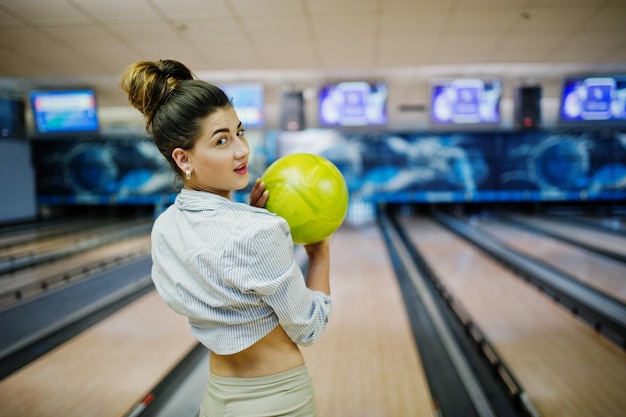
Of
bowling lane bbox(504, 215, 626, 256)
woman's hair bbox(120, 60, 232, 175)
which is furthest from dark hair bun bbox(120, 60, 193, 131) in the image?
bowling lane bbox(504, 215, 626, 256)

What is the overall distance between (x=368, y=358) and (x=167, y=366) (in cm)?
111

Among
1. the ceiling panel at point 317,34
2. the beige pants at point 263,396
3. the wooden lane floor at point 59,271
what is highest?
the ceiling panel at point 317,34

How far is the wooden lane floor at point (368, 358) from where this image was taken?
203cm

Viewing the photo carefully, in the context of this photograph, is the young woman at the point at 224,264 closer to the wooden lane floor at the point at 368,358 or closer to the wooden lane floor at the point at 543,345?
the wooden lane floor at the point at 368,358

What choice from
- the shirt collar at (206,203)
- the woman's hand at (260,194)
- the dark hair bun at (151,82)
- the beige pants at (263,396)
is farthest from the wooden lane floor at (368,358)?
the dark hair bun at (151,82)

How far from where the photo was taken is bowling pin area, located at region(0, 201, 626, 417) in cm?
203

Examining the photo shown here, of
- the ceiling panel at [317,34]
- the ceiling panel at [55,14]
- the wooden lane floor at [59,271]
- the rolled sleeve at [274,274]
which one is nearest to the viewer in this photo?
the rolled sleeve at [274,274]

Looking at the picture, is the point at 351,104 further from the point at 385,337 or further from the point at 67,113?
the point at 67,113

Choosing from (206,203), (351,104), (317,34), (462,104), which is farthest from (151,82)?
(462,104)

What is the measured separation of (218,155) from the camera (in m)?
0.83

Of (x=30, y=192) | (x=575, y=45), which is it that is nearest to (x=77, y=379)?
(x=30, y=192)

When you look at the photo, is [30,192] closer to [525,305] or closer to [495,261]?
[525,305]

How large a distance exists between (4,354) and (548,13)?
4.05 m

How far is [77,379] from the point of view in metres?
2.18
